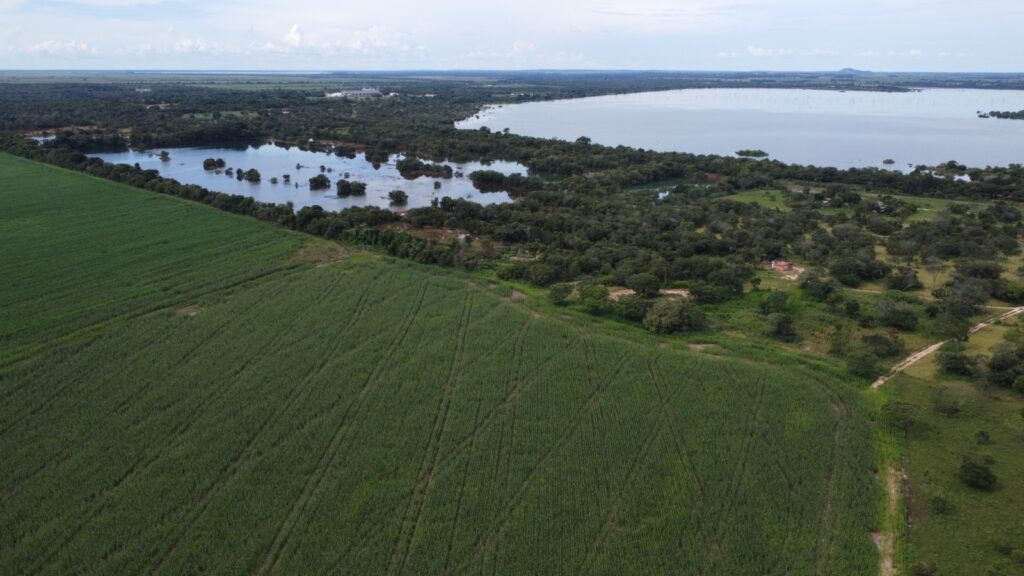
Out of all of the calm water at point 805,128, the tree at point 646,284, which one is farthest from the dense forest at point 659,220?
the calm water at point 805,128

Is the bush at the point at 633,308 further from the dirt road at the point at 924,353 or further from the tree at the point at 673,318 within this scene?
the dirt road at the point at 924,353

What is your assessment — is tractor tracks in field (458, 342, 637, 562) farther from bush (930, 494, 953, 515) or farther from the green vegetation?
the green vegetation

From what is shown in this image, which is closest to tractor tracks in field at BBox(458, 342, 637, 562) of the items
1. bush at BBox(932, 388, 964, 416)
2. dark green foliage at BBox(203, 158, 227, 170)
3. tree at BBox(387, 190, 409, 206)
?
bush at BBox(932, 388, 964, 416)

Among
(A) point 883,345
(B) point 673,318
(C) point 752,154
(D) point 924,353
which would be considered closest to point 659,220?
(B) point 673,318

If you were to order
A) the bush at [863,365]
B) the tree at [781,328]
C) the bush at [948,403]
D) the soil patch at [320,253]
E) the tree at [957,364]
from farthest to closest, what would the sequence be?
the soil patch at [320,253] → the tree at [781,328] → the bush at [863,365] → the tree at [957,364] → the bush at [948,403]

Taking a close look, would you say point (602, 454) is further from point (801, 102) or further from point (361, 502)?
point (801, 102)

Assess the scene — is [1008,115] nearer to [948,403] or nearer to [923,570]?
[948,403]
